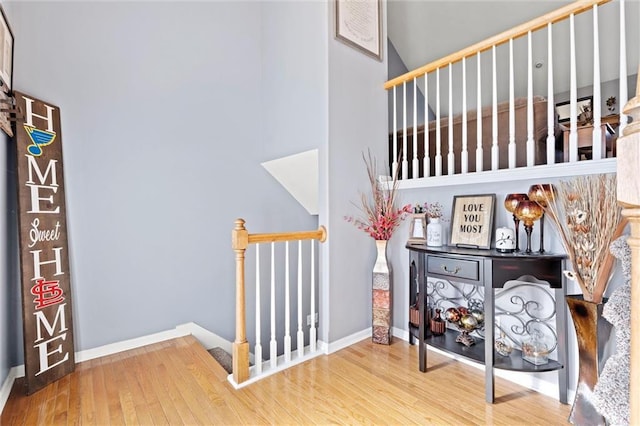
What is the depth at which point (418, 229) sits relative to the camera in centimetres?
229

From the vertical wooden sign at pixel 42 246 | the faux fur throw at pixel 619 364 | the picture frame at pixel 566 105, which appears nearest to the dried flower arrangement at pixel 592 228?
the faux fur throw at pixel 619 364

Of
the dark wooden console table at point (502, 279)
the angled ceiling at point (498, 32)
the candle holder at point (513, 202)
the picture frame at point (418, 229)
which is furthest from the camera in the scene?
the angled ceiling at point (498, 32)

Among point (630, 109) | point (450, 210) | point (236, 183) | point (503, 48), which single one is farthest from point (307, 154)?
point (503, 48)

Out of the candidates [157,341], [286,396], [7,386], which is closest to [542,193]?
[286,396]

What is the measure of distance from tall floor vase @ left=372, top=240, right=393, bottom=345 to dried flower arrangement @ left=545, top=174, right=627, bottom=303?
3.65 ft

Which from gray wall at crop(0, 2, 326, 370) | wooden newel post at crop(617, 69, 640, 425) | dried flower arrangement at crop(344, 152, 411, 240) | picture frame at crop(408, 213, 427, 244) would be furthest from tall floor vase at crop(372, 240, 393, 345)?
wooden newel post at crop(617, 69, 640, 425)

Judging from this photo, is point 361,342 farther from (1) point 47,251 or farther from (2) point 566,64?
(2) point 566,64

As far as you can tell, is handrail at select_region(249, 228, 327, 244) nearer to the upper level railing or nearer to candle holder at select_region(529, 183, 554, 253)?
the upper level railing

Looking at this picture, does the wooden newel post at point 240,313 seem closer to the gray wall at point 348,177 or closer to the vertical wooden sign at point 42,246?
the gray wall at point 348,177

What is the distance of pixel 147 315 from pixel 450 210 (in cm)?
232

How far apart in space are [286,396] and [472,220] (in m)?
1.48

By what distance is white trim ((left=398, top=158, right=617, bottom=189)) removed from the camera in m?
1.51

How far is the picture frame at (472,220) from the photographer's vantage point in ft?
6.27

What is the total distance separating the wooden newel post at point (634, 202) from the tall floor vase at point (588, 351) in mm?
945
